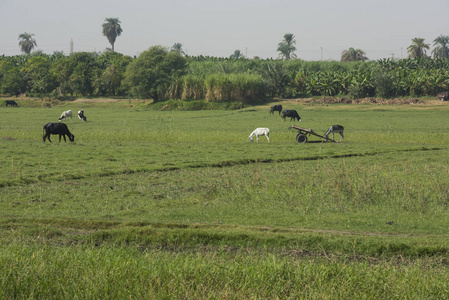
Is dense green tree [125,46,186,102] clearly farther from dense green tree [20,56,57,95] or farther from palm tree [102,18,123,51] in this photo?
palm tree [102,18,123,51]

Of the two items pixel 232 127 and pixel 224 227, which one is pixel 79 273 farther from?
pixel 232 127

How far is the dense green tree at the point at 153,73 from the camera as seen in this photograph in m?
65.8

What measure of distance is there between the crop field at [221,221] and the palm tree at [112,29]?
133319 millimetres

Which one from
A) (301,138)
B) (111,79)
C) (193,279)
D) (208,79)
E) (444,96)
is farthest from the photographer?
(111,79)

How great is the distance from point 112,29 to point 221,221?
→ 152469mm

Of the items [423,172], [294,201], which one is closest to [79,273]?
[294,201]

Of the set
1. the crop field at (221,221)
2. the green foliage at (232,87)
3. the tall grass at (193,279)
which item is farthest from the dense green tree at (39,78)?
the tall grass at (193,279)

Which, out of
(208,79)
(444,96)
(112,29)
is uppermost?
(112,29)

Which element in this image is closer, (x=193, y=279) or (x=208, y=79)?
(x=193, y=279)

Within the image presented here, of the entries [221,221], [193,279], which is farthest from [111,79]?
[193,279]

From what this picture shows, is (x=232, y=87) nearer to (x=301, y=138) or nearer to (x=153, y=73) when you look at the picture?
(x=153, y=73)

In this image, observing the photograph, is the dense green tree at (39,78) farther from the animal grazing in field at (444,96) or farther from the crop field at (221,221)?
the crop field at (221,221)

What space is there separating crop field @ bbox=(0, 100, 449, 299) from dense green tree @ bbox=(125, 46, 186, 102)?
3724cm

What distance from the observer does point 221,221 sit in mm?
12062
